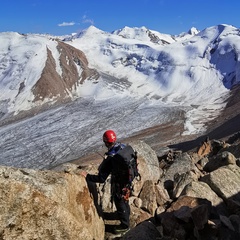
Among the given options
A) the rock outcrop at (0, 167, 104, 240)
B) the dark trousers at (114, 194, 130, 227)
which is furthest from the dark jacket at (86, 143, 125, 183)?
the rock outcrop at (0, 167, 104, 240)

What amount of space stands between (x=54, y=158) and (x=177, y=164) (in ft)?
143

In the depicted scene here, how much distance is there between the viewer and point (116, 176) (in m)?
8.66

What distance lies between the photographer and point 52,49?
4377 inches

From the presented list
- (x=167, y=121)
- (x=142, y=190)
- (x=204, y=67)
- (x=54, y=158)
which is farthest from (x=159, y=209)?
(x=204, y=67)

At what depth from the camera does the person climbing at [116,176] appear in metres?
8.47

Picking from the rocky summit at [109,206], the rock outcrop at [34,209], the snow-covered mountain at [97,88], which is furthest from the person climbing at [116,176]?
the snow-covered mountain at [97,88]

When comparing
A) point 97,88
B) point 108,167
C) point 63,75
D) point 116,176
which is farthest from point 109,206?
point 63,75

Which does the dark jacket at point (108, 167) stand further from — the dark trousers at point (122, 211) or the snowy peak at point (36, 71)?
the snowy peak at point (36, 71)

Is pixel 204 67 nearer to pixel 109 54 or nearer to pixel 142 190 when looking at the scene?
pixel 109 54

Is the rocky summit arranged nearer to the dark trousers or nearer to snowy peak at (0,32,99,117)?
the dark trousers

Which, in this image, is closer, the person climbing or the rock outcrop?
the rock outcrop

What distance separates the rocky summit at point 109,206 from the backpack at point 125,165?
792mm

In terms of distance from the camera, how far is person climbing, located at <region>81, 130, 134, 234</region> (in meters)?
8.47

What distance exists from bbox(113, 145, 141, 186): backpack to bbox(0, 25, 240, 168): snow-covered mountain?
4618cm
